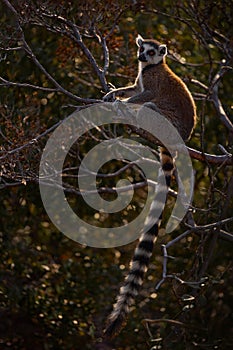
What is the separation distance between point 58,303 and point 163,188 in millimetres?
2839

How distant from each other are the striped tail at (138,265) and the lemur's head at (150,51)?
1.17m

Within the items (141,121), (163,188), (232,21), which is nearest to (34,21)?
(141,121)

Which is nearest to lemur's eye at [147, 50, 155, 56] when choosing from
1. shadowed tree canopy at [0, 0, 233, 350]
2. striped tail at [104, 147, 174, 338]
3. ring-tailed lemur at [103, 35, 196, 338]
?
ring-tailed lemur at [103, 35, 196, 338]

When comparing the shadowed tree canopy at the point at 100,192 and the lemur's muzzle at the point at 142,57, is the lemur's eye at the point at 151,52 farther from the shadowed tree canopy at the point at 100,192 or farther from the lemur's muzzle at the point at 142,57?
the shadowed tree canopy at the point at 100,192

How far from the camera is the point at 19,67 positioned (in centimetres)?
726

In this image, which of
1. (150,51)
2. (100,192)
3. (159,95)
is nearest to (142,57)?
(150,51)

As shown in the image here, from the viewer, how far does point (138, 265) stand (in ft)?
16.5

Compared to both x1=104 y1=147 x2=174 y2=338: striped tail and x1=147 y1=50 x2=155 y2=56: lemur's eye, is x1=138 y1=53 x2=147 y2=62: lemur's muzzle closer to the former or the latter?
x1=147 y1=50 x2=155 y2=56: lemur's eye

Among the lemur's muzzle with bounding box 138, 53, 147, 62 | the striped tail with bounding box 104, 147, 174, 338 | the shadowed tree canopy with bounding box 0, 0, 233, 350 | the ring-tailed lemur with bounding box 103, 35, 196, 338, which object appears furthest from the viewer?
the shadowed tree canopy with bounding box 0, 0, 233, 350

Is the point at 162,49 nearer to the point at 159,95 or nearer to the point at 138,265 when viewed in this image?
the point at 159,95

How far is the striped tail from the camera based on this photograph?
4.61m

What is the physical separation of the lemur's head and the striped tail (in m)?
1.17

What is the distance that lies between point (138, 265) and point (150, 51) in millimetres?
2194

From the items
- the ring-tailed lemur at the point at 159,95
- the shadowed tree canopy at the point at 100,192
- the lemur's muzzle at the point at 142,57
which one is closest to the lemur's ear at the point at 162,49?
the ring-tailed lemur at the point at 159,95
